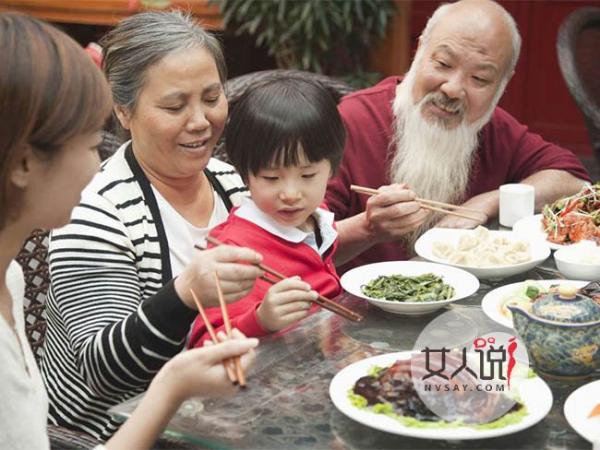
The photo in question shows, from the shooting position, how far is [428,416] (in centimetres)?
136

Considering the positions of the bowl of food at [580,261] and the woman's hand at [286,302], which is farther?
the bowl of food at [580,261]

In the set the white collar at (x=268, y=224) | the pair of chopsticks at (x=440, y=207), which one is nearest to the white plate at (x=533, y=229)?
the pair of chopsticks at (x=440, y=207)

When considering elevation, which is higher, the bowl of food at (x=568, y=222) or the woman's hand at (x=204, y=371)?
the woman's hand at (x=204, y=371)

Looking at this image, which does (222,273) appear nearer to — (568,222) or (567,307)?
(567,307)

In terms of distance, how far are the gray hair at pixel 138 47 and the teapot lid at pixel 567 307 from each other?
99cm

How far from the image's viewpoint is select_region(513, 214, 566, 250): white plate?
2.29 meters

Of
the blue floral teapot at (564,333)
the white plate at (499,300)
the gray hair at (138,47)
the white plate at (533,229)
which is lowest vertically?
the white plate at (533,229)

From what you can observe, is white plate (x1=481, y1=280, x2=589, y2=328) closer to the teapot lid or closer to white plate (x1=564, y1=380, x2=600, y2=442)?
the teapot lid

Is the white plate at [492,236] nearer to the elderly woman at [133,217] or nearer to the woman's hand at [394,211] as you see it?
the woman's hand at [394,211]

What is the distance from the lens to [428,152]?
292cm

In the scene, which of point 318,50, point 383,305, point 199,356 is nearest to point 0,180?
point 199,356

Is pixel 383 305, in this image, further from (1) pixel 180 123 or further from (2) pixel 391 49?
(2) pixel 391 49

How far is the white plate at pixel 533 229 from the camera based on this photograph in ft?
7.50

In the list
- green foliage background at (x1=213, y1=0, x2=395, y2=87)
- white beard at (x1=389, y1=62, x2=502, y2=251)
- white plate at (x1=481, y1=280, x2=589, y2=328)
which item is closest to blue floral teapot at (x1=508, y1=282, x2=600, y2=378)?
white plate at (x1=481, y1=280, x2=589, y2=328)
